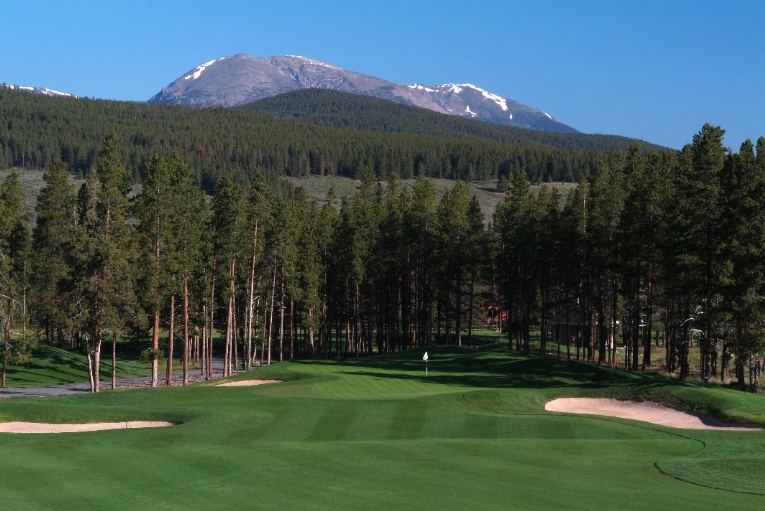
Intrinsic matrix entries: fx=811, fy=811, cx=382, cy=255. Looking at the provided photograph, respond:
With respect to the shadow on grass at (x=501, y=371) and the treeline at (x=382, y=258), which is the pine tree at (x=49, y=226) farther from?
the shadow on grass at (x=501, y=371)

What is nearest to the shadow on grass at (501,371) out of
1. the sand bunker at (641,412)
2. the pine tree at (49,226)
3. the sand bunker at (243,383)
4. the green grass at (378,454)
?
the sand bunker at (641,412)

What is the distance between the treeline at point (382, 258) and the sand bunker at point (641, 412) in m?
10.2

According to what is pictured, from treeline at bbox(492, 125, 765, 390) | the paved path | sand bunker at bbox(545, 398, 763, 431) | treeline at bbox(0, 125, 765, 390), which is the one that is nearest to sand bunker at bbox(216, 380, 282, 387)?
treeline at bbox(0, 125, 765, 390)

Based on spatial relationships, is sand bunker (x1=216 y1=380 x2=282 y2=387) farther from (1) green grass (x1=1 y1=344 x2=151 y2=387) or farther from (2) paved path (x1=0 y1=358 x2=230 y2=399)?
(1) green grass (x1=1 y1=344 x2=151 y2=387)

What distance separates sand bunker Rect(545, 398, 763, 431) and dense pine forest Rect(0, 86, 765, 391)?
402 inches

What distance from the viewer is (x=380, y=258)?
92.1m

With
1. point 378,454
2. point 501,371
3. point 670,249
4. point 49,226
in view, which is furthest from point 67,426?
A: point 49,226

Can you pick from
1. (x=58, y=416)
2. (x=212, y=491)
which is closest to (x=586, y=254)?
(x=58, y=416)

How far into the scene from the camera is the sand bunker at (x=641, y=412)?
38500 millimetres

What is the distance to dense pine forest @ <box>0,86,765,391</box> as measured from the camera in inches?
2021

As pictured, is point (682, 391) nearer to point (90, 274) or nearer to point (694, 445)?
point (694, 445)

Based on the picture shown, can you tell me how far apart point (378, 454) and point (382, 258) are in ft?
220

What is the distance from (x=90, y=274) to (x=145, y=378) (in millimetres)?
24120

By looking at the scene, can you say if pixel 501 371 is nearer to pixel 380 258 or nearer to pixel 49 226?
pixel 380 258
